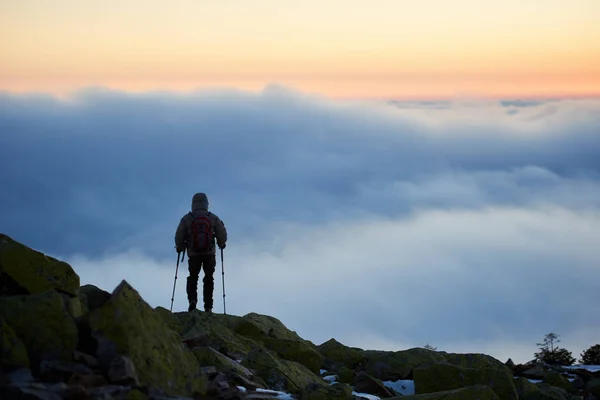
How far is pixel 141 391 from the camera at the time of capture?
380 inches

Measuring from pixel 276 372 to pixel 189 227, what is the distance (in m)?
7.96

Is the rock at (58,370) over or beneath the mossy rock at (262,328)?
beneath

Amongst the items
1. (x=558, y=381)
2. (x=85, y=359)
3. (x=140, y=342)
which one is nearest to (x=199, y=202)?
(x=558, y=381)

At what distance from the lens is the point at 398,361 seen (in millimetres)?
20375

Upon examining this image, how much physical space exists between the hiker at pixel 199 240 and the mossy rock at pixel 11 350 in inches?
514

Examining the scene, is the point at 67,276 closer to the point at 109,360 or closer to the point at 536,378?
the point at 109,360

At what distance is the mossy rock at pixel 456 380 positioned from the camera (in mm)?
16656

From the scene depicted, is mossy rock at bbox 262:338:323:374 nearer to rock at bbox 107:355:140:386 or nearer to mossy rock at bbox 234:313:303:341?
mossy rock at bbox 234:313:303:341

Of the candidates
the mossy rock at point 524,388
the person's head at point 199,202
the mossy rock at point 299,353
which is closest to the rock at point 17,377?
the mossy rock at point 299,353

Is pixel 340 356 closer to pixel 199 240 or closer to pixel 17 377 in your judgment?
pixel 199 240

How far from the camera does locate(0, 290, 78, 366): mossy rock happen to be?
393 inches

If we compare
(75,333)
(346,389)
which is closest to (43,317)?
(75,333)

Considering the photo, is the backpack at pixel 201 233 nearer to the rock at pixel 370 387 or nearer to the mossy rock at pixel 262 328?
the mossy rock at pixel 262 328

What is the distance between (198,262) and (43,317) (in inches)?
517
